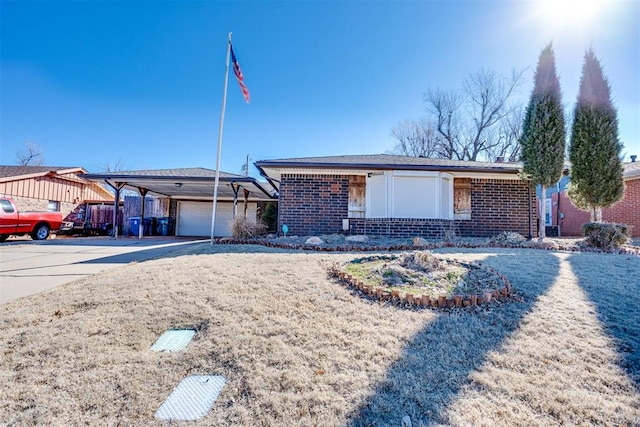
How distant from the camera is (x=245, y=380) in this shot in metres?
1.99

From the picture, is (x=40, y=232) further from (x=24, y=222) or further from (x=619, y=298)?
(x=619, y=298)

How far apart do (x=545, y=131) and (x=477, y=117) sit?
19.5 metres

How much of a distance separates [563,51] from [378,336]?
1090 cm

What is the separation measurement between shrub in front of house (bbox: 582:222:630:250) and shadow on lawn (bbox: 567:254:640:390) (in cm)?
157

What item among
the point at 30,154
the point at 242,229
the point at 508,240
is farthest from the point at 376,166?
the point at 30,154

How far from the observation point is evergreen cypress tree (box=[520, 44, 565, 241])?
7930 mm

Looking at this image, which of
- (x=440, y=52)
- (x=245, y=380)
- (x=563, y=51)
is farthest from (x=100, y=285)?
(x=563, y=51)

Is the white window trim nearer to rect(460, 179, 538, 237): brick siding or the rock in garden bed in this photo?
rect(460, 179, 538, 237): brick siding

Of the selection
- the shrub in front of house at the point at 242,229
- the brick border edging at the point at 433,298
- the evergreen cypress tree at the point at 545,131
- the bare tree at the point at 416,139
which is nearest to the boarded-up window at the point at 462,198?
the evergreen cypress tree at the point at 545,131

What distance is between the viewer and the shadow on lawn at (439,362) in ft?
5.54

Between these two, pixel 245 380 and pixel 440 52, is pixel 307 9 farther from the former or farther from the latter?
pixel 245 380

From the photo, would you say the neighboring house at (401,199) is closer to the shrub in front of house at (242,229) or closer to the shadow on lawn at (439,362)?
the shrub in front of house at (242,229)

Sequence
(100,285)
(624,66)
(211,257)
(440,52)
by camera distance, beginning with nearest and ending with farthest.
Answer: (100,285), (211,257), (624,66), (440,52)

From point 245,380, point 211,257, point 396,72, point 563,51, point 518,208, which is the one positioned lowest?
point 245,380
